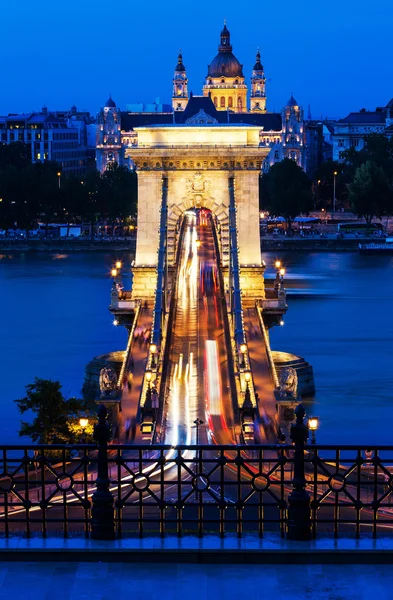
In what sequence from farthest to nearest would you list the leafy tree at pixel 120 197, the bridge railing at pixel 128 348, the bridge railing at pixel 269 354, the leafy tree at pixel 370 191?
the leafy tree at pixel 120 197 → the leafy tree at pixel 370 191 → the bridge railing at pixel 269 354 → the bridge railing at pixel 128 348

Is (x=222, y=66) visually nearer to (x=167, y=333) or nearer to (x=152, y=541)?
(x=167, y=333)

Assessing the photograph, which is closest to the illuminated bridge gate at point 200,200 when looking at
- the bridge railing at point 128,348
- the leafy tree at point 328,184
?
the bridge railing at point 128,348

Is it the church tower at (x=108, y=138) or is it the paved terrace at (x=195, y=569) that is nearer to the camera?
the paved terrace at (x=195, y=569)

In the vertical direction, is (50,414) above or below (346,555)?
below

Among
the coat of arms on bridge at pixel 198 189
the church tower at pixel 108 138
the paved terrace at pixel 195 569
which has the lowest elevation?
the paved terrace at pixel 195 569

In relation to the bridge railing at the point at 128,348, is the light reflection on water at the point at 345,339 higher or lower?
lower

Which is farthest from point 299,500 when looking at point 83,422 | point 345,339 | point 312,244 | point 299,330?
point 312,244

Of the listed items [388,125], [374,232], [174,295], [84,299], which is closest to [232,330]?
[174,295]

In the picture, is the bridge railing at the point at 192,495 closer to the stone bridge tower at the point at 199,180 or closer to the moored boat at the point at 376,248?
the stone bridge tower at the point at 199,180
